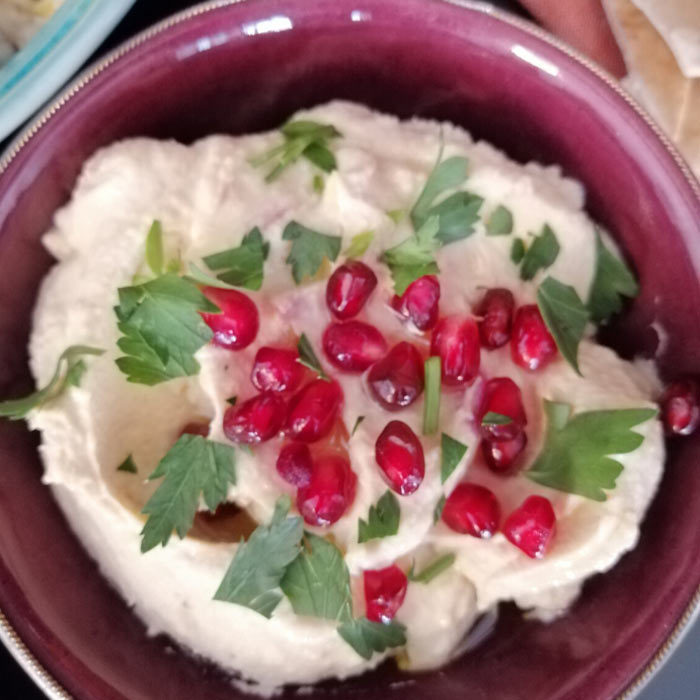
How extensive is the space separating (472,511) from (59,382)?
74 centimetres

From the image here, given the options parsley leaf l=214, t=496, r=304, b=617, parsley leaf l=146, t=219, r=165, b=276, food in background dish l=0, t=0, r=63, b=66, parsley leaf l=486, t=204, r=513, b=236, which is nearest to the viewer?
parsley leaf l=214, t=496, r=304, b=617

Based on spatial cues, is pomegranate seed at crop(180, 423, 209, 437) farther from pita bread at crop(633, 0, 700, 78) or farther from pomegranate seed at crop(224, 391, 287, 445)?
pita bread at crop(633, 0, 700, 78)

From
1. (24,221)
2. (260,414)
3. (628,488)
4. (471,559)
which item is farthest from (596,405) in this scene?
(24,221)

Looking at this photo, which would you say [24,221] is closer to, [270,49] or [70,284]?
[70,284]

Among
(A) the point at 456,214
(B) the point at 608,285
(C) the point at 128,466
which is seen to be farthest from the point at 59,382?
(B) the point at 608,285

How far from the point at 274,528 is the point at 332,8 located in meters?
0.95

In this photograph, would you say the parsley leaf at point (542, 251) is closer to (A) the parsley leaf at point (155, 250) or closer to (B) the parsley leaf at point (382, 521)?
(B) the parsley leaf at point (382, 521)

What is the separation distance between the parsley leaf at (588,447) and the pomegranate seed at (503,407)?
0.07m

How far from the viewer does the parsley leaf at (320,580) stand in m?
1.41

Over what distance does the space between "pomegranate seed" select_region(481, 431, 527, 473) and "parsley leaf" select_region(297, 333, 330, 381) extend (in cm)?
31

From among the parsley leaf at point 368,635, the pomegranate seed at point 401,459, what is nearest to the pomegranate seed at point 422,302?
the pomegranate seed at point 401,459

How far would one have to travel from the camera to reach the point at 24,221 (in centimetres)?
154

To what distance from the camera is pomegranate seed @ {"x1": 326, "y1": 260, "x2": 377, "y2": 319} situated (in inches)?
58.0

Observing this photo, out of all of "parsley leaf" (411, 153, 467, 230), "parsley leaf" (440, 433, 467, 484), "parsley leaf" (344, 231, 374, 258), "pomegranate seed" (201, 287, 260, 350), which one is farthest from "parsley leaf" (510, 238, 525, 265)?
"pomegranate seed" (201, 287, 260, 350)
